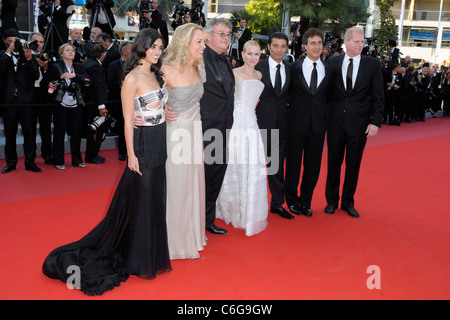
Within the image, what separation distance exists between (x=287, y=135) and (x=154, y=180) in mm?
1843

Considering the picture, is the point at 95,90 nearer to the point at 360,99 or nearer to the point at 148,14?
the point at 148,14

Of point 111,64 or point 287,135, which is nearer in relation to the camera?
point 287,135

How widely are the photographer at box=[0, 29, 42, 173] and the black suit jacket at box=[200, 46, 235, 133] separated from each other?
9.69 feet

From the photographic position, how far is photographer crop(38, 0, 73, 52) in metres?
8.23

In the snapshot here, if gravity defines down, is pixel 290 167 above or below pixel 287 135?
below

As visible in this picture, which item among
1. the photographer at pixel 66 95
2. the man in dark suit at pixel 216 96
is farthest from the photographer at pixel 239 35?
the man in dark suit at pixel 216 96

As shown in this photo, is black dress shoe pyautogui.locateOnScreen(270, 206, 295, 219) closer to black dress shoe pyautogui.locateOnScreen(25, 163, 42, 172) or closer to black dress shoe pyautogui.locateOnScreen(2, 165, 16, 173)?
black dress shoe pyautogui.locateOnScreen(25, 163, 42, 172)

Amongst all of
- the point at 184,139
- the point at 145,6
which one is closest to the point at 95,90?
the point at 145,6

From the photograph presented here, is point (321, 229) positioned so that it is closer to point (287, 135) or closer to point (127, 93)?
point (287, 135)

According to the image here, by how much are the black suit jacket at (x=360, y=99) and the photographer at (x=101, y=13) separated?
17.9 feet

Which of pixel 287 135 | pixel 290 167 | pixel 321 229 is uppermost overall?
pixel 287 135

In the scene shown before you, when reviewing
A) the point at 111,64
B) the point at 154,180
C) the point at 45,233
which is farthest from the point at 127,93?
the point at 111,64

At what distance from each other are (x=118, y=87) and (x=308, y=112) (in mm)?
3557
